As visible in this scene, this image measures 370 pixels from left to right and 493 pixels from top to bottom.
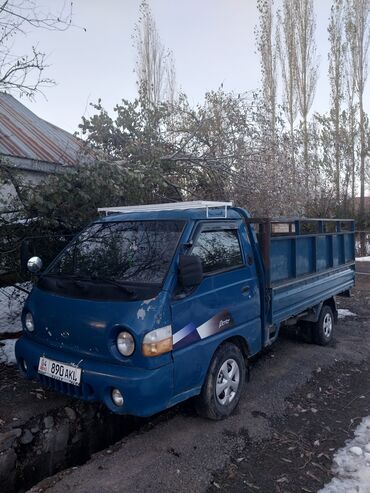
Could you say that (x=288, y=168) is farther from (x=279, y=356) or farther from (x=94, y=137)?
(x=279, y=356)

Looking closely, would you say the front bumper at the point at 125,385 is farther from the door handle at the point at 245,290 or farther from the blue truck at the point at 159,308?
A: the door handle at the point at 245,290

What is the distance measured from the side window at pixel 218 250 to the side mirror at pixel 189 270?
465 mm

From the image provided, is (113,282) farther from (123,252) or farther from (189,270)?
(189,270)

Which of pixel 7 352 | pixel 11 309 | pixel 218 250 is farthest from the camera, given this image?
pixel 11 309

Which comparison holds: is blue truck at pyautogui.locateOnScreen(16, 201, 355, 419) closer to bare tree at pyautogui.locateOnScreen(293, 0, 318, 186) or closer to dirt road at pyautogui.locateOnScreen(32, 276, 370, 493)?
dirt road at pyautogui.locateOnScreen(32, 276, 370, 493)

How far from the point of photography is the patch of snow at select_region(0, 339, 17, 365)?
187 inches

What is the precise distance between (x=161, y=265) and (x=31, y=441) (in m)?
1.87

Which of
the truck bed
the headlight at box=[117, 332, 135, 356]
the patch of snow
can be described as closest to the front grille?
the headlight at box=[117, 332, 135, 356]

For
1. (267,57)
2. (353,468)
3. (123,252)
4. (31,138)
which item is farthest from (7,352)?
(267,57)

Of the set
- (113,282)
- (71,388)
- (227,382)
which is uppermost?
(113,282)

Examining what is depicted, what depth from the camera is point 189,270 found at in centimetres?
305

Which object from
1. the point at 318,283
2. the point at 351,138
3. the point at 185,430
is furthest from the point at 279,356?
the point at 351,138

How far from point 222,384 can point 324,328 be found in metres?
2.97

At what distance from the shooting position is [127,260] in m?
3.60
